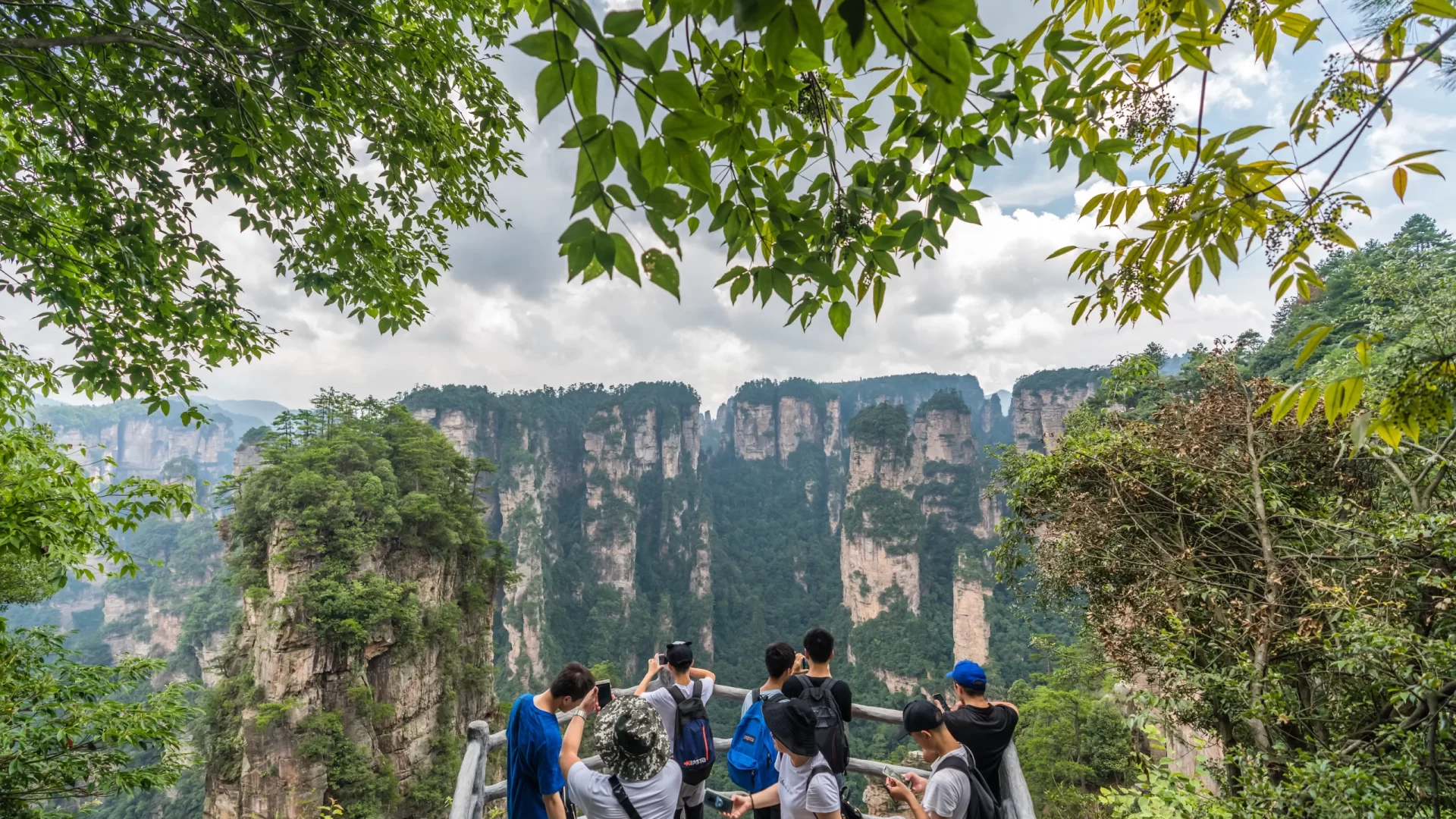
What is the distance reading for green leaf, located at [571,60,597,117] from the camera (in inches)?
31.6

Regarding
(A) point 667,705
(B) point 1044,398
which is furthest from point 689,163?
(B) point 1044,398

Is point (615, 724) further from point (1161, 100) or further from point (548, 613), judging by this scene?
point (548, 613)

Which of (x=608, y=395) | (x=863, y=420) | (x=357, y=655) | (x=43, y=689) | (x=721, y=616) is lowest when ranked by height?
(x=721, y=616)

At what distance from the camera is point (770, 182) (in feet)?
4.21

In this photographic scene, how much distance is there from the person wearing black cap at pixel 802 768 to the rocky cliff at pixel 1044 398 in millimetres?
52026

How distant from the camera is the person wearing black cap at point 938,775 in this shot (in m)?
2.21

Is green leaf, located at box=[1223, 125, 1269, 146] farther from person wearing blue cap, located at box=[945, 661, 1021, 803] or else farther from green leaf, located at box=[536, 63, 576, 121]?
person wearing blue cap, located at box=[945, 661, 1021, 803]

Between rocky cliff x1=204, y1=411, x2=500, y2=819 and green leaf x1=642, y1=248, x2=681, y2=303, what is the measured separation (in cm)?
1377

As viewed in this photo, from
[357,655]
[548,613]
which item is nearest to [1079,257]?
[357,655]

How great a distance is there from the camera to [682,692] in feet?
9.27

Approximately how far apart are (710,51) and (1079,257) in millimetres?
1060

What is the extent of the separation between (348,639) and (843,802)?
12744 mm

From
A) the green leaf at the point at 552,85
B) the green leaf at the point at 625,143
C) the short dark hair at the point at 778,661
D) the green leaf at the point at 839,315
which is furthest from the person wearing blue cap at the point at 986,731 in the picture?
the green leaf at the point at 552,85

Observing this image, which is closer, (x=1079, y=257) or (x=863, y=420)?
(x=1079, y=257)
